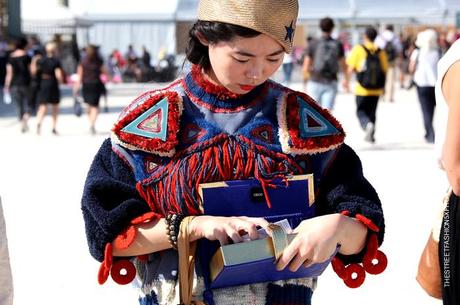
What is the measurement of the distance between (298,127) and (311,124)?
44 mm

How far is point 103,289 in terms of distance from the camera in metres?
5.73

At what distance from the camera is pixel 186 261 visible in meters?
2.25

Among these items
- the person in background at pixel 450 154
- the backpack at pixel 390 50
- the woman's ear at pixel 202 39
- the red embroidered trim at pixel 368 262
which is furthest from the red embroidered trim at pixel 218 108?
the backpack at pixel 390 50

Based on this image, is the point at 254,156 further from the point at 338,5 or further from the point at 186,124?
the point at 338,5

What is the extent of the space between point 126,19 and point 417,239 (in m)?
32.4

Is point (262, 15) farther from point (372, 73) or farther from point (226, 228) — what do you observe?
point (372, 73)

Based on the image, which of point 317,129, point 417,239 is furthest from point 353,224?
point 417,239

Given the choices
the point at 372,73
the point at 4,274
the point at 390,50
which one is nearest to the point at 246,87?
the point at 4,274

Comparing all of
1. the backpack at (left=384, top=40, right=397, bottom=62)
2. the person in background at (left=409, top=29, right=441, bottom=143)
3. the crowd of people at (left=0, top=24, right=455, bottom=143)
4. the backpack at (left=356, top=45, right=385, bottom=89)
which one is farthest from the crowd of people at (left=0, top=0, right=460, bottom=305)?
the backpack at (left=384, top=40, right=397, bottom=62)

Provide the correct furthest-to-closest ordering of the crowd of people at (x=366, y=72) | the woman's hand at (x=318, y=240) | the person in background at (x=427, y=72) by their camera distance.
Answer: the person in background at (x=427, y=72) < the crowd of people at (x=366, y=72) < the woman's hand at (x=318, y=240)

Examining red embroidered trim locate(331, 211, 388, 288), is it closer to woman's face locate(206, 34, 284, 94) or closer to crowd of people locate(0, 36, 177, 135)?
woman's face locate(206, 34, 284, 94)

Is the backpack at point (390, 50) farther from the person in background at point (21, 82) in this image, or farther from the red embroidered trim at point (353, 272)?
the red embroidered trim at point (353, 272)

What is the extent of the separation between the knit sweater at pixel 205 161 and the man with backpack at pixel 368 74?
9784 millimetres

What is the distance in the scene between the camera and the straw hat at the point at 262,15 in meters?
2.20
